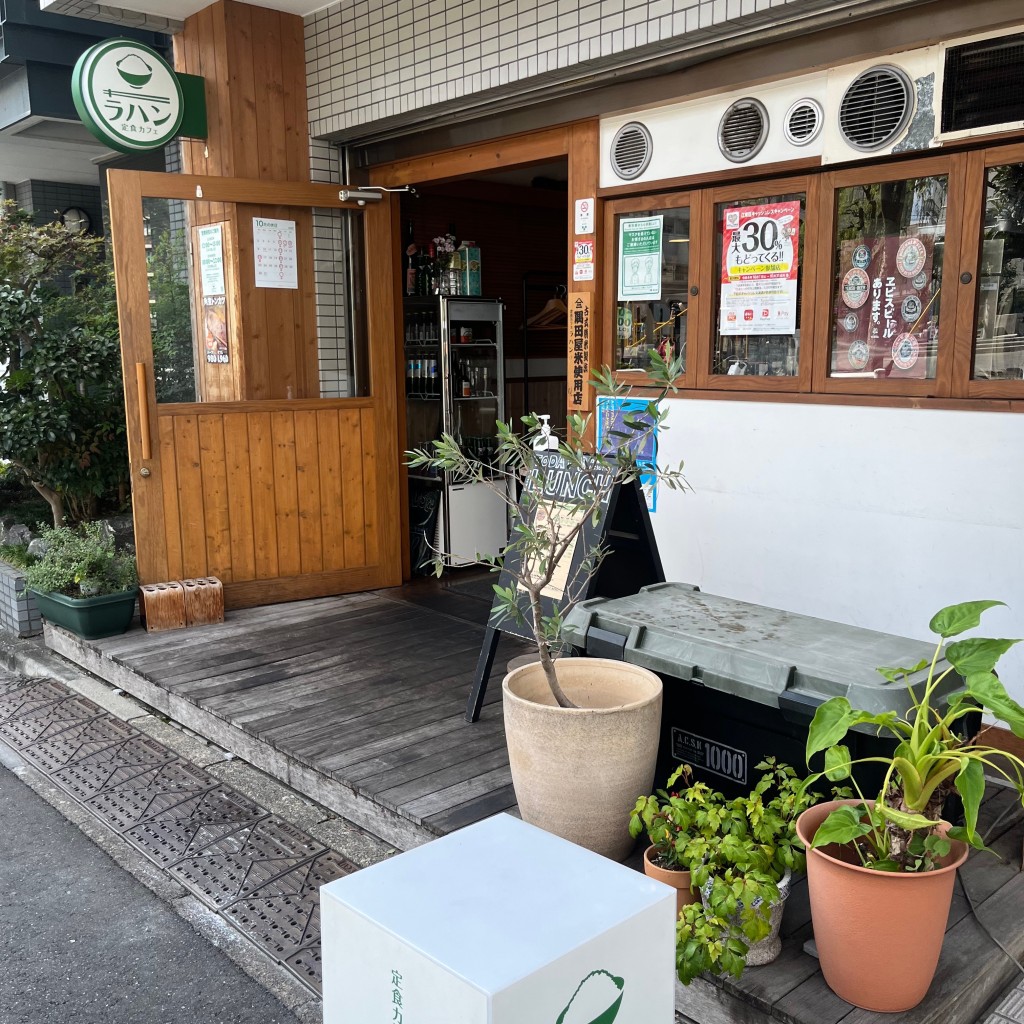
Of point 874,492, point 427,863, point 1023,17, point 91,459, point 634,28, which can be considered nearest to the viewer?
point 427,863

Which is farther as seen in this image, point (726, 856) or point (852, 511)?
point (852, 511)

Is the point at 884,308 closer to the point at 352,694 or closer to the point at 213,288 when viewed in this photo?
the point at 352,694

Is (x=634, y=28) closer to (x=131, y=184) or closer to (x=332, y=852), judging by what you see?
(x=131, y=184)

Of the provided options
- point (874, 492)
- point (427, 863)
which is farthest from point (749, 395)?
point (427, 863)

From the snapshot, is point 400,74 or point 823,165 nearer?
point 823,165

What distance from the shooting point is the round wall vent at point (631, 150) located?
4.36 metres

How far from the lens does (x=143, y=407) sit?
5289 mm

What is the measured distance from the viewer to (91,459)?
6.73 m

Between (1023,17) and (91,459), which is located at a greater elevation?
(1023,17)

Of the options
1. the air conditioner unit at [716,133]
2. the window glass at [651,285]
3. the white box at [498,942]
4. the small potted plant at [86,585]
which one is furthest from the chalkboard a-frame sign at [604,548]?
the small potted plant at [86,585]

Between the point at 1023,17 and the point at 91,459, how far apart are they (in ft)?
19.1

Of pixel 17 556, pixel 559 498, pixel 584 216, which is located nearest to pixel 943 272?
pixel 559 498

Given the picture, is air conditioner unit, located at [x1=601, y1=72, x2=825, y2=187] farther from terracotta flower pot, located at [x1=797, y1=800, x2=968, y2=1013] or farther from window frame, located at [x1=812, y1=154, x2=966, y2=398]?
terracotta flower pot, located at [x1=797, y1=800, x2=968, y2=1013]

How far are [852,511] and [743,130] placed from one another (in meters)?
1.57
